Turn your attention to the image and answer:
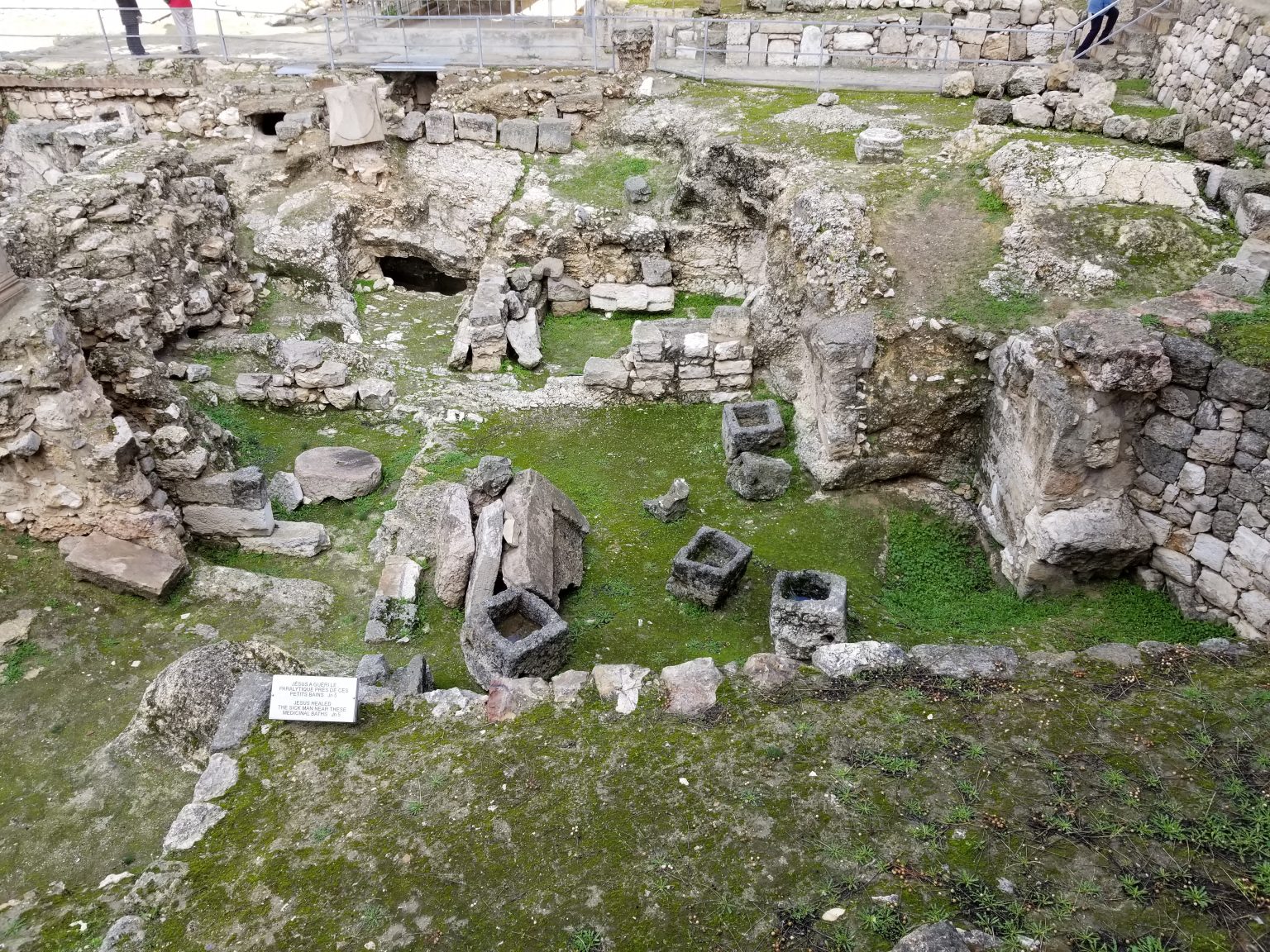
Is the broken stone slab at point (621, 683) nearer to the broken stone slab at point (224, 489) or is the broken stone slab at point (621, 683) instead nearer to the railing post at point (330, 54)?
the broken stone slab at point (224, 489)

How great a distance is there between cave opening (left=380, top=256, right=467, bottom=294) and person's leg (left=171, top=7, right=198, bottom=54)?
7103 mm

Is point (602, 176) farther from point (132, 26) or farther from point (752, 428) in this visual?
point (132, 26)

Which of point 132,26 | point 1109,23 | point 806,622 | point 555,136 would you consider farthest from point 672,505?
point 132,26

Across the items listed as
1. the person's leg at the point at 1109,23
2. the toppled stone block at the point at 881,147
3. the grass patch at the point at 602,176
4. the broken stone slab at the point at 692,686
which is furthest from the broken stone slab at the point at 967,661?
the person's leg at the point at 1109,23

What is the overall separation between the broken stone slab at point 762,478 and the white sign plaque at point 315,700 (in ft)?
16.7

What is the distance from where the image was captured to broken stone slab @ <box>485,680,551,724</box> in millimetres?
5793

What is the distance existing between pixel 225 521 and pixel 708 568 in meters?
5.14

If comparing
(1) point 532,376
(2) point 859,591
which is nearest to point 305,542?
(1) point 532,376

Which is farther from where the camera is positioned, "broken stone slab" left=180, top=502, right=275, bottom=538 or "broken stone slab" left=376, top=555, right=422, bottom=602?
→ "broken stone slab" left=180, top=502, right=275, bottom=538

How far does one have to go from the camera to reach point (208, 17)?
1984cm

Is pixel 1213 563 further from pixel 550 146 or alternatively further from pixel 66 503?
pixel 550 146

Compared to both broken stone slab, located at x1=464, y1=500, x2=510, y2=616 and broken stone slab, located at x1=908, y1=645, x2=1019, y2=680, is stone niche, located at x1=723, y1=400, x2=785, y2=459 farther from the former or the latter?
broken stone slab, located at x1=908, y1=645, x2=1019, y2=680

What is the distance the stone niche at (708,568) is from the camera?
309 inches

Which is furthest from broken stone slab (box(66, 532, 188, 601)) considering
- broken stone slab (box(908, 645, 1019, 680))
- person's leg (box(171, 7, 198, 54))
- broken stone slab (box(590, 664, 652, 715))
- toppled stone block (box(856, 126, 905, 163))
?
person's leg (box(171, 7, 198, 54))
